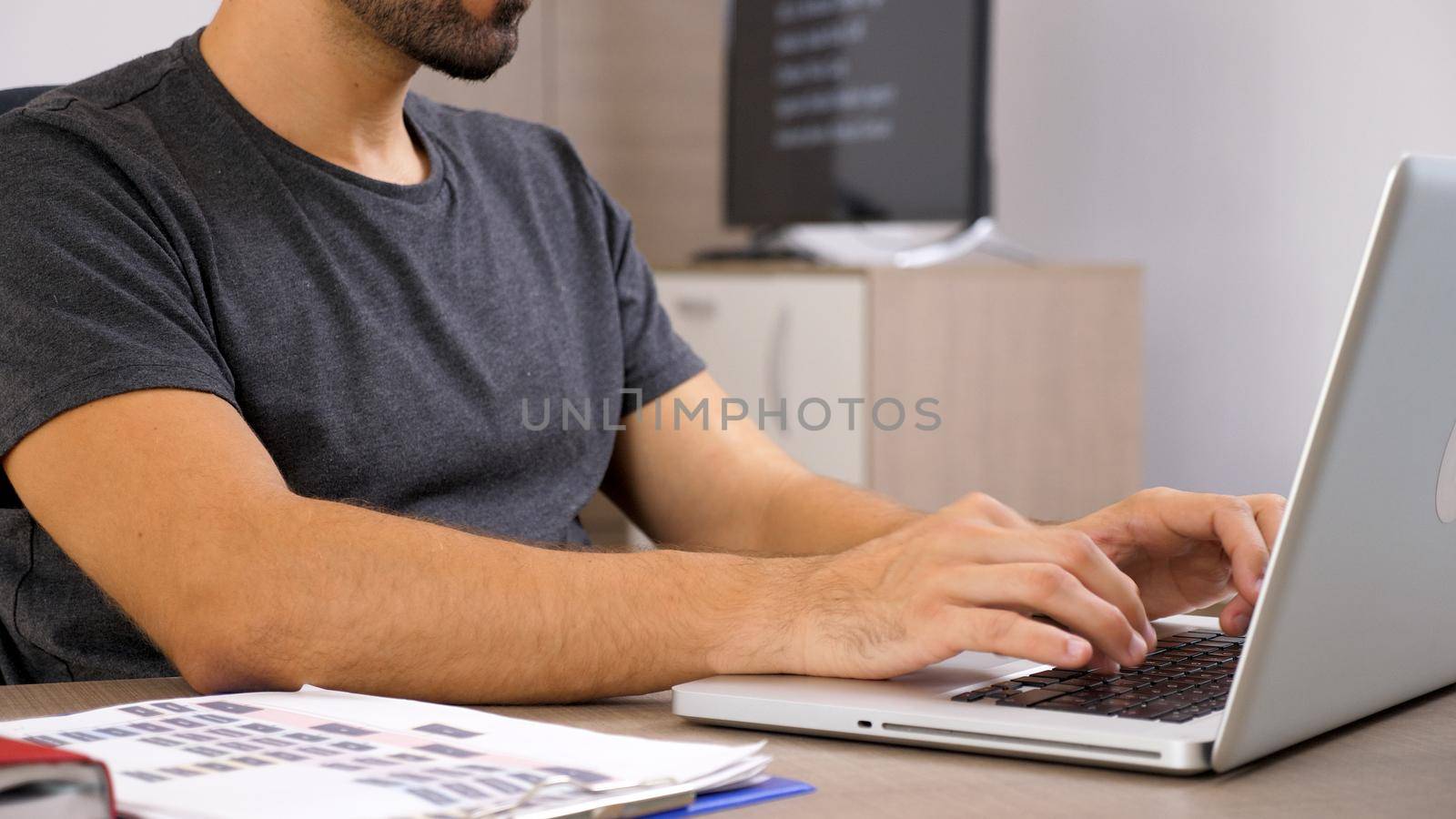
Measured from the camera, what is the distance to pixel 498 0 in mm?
1252

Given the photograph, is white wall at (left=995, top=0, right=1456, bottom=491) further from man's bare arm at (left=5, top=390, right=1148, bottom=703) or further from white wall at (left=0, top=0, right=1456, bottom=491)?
man's bare arm at (left=5, top=390, right=1148, bottom=703)

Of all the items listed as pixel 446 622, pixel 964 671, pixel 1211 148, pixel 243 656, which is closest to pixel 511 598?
pixel 446 622

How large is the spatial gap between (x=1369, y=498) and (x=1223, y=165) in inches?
87.6

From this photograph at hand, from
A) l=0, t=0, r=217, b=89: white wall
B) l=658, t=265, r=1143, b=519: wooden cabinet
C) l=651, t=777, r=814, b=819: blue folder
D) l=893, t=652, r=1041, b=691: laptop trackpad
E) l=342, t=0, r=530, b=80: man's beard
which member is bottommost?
l=658, t=265, r=1143, b=519: wooden cabinet

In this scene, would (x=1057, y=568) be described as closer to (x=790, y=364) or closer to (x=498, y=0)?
(x=498, y=0)

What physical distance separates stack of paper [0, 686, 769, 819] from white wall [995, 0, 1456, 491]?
2076 millimetres

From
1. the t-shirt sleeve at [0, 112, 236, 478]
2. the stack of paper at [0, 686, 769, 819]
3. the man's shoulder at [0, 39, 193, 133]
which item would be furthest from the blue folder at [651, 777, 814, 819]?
the man's shoulder at [0, 39, 193, 133]

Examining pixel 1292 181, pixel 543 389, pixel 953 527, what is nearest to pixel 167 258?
Result: pixel 543 389

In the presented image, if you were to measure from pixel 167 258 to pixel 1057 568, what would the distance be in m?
0.63

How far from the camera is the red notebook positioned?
0.46 metres

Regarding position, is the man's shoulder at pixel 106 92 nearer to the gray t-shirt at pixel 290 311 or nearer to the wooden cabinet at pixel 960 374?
the gray t-shirt at pixel 290 311

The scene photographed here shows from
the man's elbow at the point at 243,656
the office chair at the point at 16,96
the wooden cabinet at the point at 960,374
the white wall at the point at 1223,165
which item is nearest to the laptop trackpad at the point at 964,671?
the man's elbow at the point at 243,656

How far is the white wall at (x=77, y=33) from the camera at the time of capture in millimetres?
2449

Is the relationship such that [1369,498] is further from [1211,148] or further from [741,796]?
[1211,148]
